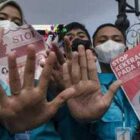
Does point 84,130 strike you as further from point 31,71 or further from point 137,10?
point 137,10

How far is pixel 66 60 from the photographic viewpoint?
115 inches

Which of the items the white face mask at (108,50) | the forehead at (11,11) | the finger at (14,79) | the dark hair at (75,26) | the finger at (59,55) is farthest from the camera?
the dark hair at (75,26)

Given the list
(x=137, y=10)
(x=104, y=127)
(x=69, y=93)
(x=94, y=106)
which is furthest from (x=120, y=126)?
(x=137, y=10)

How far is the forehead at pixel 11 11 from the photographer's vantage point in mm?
3480

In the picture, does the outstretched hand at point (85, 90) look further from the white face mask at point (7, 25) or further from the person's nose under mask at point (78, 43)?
the person's nose under mask at point (78, 43)

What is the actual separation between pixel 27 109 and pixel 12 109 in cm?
7

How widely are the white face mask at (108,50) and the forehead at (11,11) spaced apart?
748mm

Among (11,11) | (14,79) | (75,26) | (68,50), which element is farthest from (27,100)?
(75,26)

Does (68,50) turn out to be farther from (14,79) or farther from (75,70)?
(14,79)

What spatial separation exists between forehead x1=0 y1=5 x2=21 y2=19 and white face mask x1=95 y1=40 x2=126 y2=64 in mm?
748

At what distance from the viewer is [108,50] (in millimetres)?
3889

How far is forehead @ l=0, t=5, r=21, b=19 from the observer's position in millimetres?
3480

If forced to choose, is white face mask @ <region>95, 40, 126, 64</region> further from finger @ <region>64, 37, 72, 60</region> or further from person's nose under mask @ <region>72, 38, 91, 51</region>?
finger @ <region>64, 37, 72, 60</region>

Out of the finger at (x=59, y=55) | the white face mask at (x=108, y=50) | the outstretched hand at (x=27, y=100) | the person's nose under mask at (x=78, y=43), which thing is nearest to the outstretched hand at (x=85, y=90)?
the finger at (x=59, y=55)
